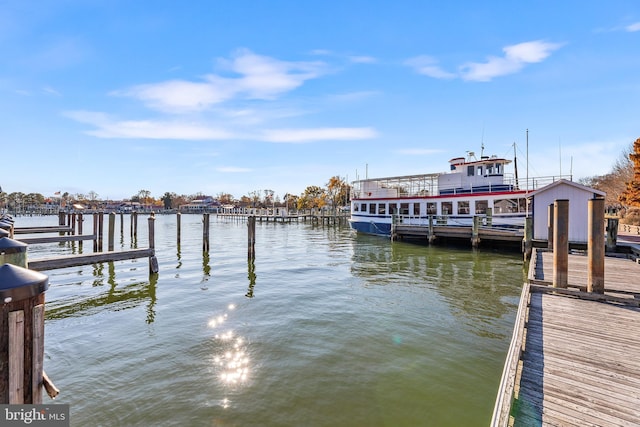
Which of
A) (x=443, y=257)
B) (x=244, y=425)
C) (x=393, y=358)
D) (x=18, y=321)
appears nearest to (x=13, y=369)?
(x=18, y=321)

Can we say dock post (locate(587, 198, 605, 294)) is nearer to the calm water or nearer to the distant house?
the calm water

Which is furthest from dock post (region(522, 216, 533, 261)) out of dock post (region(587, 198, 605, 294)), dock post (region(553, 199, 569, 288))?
dock post (region(587, 198, 605, 294))

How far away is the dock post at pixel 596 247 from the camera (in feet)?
24.2

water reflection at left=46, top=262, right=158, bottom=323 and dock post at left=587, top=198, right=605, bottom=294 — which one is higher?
dock post at left=587, top=198, right=605, bottom=294

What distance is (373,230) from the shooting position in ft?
111

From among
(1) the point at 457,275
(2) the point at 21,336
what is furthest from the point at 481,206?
(2) the point at 21,336

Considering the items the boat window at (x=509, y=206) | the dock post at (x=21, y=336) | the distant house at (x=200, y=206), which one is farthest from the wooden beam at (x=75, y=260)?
the distant house at (x=200, y=206)

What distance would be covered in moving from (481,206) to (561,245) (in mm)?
18921

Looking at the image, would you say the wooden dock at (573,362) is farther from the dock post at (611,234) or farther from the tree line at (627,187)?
the tree line at (627,187)

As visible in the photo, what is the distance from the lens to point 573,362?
481 cm

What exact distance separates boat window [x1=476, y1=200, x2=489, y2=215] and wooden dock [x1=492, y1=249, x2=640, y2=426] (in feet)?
59.2

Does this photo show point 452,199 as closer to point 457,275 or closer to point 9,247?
point 457,275

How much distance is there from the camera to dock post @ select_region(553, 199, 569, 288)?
25.7 feet

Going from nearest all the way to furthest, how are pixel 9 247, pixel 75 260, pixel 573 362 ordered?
pixel 9 247 < pixel 573 362 < pixel 75 260
